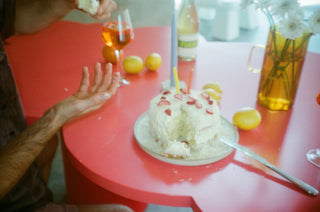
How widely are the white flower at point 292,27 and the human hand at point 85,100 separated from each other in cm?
58

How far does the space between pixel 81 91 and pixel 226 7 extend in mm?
3940

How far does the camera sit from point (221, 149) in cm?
88

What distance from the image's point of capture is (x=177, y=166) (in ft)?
2.78

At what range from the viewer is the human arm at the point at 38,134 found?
3.00 ft

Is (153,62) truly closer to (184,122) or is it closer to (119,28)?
(119,28)

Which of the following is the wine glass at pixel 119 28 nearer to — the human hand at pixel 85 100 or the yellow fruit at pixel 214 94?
the human hand at pixel 85 100

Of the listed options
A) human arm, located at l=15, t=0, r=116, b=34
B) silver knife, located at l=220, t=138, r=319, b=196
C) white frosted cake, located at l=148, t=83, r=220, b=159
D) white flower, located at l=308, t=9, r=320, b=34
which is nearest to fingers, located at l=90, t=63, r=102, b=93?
white frosted cake, located at l=148, t=83, r=220, b=159

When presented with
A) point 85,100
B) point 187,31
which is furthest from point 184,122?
point 187,31

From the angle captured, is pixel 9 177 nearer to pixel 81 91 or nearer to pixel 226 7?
pixel 81 91

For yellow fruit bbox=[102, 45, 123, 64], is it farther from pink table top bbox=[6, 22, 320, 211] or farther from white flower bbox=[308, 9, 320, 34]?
white flower bbox=[308, 9, 320, 34]

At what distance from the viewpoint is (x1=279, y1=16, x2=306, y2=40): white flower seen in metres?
0.89

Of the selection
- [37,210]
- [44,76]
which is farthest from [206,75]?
[37,210]

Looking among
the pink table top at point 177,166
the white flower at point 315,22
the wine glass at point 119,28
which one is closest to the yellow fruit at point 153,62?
the pink table top at point 177,166

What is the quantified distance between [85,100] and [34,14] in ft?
2.06
